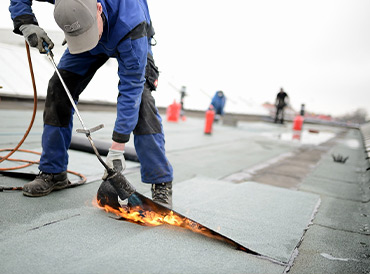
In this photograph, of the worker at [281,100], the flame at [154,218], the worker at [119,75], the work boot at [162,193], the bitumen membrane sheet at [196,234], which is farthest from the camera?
the worker at [281,100]

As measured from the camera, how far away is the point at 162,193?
2287mm

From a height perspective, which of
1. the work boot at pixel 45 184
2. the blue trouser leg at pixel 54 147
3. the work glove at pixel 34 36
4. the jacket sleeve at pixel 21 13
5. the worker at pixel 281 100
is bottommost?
the work boot at pixel 45 184

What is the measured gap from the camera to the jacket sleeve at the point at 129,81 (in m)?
1.91

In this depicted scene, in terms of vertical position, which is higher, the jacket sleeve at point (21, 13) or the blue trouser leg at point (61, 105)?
the jacket sleeve at point (21, 13)

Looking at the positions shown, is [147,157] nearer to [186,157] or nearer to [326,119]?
[186,157]

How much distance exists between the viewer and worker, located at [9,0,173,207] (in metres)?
1.80

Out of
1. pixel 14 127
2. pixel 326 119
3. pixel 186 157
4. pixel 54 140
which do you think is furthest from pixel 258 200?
pixel 326 119

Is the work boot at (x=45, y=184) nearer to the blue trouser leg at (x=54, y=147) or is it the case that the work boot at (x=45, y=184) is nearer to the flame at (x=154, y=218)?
the blue trouser leg at (x=54, y=147)

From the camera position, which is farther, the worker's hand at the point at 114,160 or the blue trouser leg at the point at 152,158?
the blue trouser leg at the point at 152,158

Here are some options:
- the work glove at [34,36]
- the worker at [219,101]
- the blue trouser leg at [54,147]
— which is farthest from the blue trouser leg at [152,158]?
the worker at [219,101]

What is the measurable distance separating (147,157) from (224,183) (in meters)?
1.30

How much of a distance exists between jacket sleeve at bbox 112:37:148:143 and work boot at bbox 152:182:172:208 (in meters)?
0.48

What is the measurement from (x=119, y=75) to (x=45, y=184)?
3.20ft

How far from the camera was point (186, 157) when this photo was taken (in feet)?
15.7
